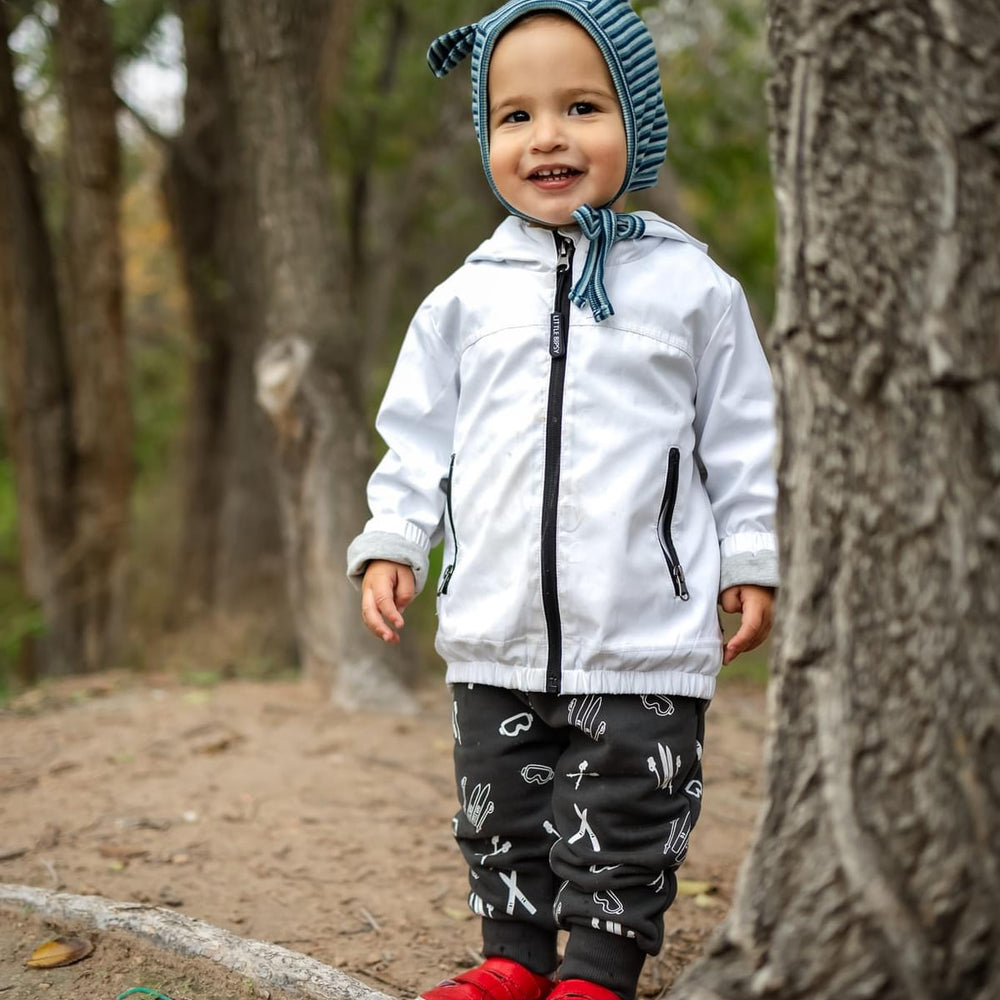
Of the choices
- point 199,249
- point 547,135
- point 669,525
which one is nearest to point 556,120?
point 547,135

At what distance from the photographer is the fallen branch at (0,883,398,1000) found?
7.39 ft

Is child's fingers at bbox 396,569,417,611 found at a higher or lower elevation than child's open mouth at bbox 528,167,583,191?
lower

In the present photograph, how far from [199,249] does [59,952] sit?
596 centimetres

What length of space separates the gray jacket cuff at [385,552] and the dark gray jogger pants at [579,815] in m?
0.27

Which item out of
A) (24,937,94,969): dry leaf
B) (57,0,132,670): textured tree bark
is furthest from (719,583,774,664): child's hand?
(57,0,132,670): textured tree bark

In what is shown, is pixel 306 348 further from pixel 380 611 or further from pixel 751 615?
pixel 751 615

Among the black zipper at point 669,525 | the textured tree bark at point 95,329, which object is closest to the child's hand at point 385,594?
the black zipper at point 669,525

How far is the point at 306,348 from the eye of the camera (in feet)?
15.4

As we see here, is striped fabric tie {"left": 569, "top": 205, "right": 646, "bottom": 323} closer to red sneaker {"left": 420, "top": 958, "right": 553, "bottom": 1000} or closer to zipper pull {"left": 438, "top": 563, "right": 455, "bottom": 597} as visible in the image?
zipper pull {"left": 438, "top": 563, "right": 455, "bottom": 597}

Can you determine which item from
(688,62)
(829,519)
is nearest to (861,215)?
(829,519)

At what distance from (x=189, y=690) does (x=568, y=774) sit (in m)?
3.31

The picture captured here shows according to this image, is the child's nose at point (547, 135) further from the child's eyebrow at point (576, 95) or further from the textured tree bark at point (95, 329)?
the textured tree bark at point (95, 329)

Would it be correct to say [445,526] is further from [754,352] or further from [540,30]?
[540,30]

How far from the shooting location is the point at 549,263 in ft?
7.89
